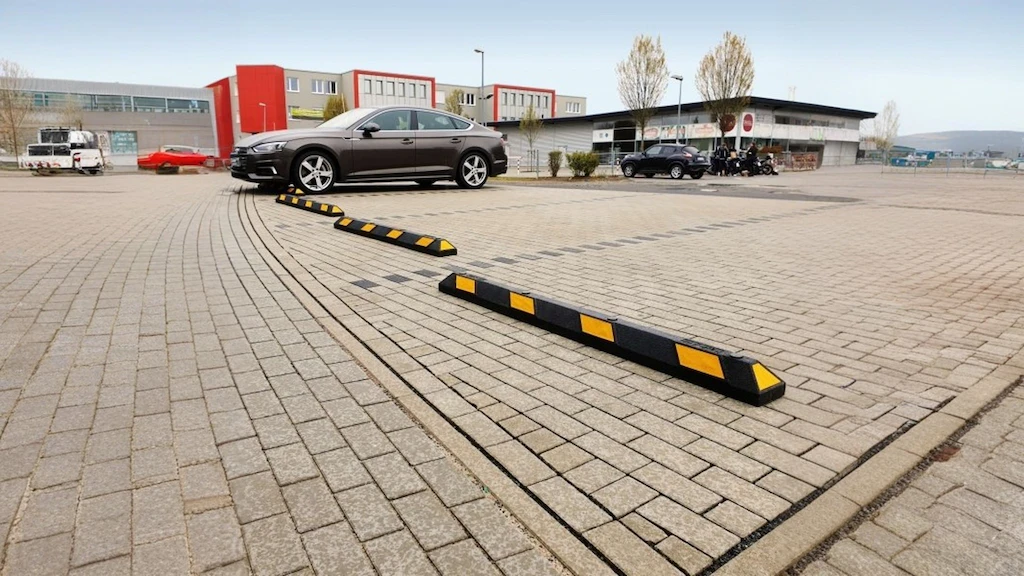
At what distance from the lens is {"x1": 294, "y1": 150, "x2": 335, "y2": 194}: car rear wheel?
12.7 m

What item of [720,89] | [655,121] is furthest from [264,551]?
[655,121]

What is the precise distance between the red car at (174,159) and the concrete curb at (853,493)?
4070 cm

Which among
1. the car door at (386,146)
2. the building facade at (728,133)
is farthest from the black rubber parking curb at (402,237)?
the building facade at (728,133)

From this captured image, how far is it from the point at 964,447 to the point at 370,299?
4.01 meters

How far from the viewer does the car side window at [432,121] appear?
45.3 feet

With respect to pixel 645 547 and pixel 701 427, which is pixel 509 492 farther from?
pixel 701 427

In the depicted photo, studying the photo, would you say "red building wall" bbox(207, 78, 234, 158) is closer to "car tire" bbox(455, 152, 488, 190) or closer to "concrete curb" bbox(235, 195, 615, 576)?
"car tire" bbox(455, 152, 488, 190)

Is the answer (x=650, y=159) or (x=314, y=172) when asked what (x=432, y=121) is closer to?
(x=314, y=172)

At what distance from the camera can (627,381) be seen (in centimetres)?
350

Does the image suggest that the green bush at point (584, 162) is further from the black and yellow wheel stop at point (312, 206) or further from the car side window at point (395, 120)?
the black and yellow wheel stop at point (312, 206)

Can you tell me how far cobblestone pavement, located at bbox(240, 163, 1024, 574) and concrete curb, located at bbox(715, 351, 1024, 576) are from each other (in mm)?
63

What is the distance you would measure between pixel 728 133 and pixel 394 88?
44.4m

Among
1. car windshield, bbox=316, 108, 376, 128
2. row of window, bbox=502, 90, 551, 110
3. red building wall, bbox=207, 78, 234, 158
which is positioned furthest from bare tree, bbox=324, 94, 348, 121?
car windshield, bbox=316, 108, 376, 128

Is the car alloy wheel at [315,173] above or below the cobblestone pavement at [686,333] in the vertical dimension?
above
